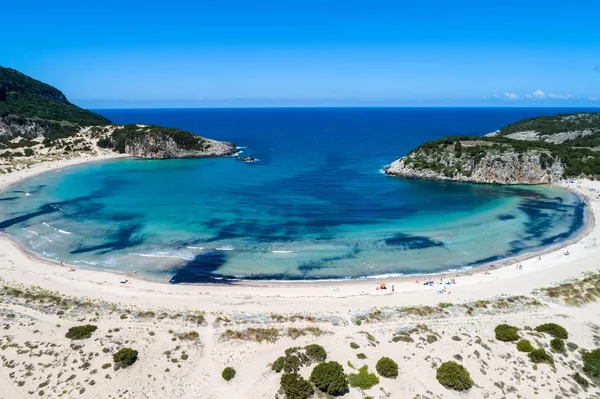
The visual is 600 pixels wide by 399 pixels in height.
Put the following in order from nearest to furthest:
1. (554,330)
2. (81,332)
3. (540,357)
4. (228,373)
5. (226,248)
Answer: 1. (228,373)
2. (540,357)
3. (81,332)
4. (554,330)
5. (226,248)

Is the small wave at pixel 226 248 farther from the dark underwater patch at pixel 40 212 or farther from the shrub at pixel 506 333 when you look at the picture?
the dark underwater patch at pixel 40 212

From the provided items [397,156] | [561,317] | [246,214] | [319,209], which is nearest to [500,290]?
[561,317]

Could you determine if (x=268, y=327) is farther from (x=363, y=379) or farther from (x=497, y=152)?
(x=497, y=152)

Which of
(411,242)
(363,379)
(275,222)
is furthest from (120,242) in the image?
(411,242)

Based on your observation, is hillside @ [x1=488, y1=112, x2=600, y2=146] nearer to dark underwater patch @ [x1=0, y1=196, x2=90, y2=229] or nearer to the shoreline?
the shoreline

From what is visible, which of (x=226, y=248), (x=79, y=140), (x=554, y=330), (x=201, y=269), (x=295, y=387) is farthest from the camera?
(x=79, y=140)

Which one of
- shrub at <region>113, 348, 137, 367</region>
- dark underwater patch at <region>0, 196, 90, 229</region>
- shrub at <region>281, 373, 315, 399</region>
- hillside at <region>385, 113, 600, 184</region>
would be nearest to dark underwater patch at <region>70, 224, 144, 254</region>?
dark underwater patch at <region>0, 196, 90, 229</region>

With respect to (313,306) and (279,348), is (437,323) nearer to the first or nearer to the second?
(313,306)

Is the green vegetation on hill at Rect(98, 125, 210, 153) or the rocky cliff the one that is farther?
the green vegetation on hill at Rect(98, 125, 210, 153)
